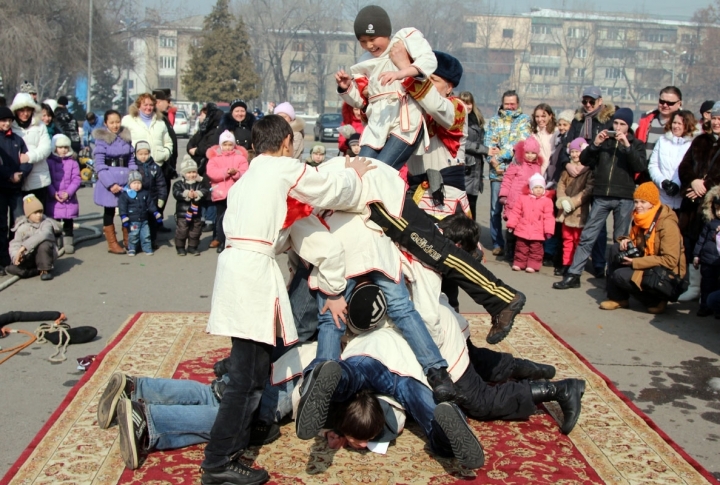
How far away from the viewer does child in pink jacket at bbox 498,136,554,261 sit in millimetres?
9727

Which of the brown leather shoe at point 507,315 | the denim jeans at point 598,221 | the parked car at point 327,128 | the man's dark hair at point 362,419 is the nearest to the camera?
the man's dark hair at point 362,419

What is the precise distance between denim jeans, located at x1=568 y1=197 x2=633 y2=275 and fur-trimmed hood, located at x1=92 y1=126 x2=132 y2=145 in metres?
5.69

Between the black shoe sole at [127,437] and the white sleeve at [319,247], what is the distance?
124 centimetres

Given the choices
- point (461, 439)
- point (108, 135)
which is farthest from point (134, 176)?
point (461, 439)

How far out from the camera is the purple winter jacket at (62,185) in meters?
9.81

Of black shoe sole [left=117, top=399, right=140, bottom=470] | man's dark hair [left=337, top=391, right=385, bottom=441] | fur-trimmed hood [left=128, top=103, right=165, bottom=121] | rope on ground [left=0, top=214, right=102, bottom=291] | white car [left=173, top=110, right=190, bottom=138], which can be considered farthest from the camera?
white car [left=173, top=110, right=190, bottom=138]

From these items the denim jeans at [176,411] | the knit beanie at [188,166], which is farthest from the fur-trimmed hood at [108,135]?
the denim jeans at [176,411]

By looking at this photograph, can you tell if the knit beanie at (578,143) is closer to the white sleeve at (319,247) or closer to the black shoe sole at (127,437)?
the white sleeve at (319,247)

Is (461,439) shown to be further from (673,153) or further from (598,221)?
(673,153)

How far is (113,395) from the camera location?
441 centimetres

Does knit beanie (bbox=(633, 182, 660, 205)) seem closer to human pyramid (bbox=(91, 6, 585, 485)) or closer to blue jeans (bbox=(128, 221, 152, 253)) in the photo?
human pyramid (bbox=(91, 6, 585, 485))

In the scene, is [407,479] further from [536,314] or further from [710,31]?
[710,31]

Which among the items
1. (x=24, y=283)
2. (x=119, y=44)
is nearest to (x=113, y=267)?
(x=24, y=283)

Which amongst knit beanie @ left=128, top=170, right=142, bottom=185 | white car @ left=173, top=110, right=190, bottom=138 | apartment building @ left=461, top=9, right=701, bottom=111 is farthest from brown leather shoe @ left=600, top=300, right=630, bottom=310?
apartment building @ left=461, top=9, right=701, bottom=111
